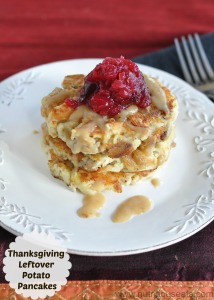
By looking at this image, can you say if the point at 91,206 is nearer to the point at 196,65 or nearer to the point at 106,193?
the point at 106,193

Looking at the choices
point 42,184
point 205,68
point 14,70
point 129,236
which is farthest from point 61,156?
point 205,68

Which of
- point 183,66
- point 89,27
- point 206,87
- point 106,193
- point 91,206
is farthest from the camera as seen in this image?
point 89,27

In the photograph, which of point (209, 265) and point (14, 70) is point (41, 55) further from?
point (209, 265)

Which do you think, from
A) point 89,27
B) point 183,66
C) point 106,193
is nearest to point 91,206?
point 106,193

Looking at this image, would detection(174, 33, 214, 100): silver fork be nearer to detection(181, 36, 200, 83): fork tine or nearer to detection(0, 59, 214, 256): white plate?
detection(181, 36, 200, 83): fork tine

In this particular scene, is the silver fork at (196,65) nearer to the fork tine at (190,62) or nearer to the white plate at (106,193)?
the fork tine at (190,62)

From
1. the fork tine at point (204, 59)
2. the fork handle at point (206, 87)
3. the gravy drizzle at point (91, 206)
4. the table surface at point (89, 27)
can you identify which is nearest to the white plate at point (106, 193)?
the gravy drizzle at point (91, 206)
